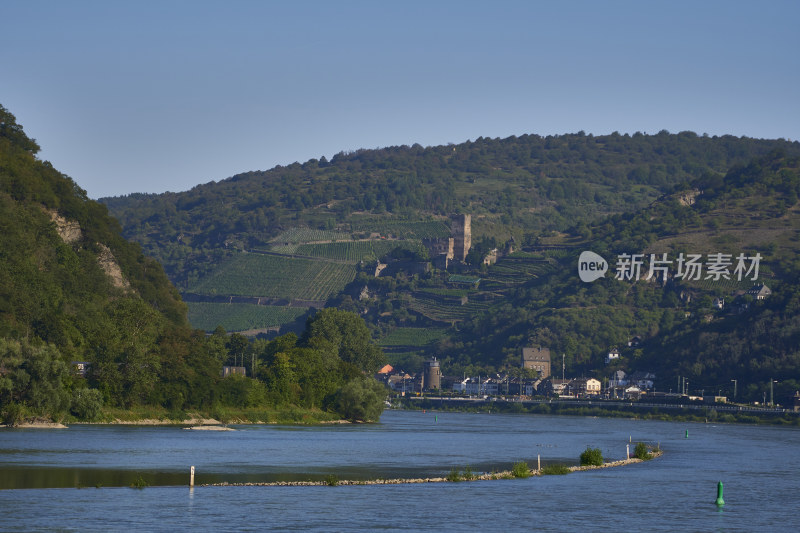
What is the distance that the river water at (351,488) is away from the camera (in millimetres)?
36844

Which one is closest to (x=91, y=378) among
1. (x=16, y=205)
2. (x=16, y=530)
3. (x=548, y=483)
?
(x=16, y=205)

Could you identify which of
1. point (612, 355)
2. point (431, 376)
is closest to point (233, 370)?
point (612, 355)

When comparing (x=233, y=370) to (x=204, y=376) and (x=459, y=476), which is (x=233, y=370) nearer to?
(x=204, y=376)

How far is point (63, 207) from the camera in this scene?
106562 mm

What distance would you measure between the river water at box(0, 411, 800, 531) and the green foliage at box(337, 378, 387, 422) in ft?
83.4

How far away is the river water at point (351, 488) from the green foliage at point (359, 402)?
25.4 metres

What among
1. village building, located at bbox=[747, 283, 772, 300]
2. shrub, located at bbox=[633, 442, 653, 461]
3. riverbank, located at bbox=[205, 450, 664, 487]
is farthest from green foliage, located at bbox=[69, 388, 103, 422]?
village building, located at bbox=[747, 283, 772, 300]

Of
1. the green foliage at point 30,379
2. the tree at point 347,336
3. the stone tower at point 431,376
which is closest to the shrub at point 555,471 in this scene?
the green foliage at point 30,379

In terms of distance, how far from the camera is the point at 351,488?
4569 centimetres

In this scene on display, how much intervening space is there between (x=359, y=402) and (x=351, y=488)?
5830 centimetres

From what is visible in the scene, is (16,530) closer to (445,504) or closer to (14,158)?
(445,504)

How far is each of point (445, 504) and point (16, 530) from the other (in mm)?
14925

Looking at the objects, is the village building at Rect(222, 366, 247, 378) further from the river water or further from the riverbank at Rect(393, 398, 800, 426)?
the riverbank at Rect(393, 398, 800, 426)

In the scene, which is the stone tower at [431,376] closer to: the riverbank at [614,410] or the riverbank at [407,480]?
the riverbank at [614,410]
